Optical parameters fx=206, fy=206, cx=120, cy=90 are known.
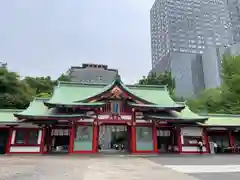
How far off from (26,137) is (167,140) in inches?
531

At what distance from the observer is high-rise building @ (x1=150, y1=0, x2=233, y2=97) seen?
220 ft

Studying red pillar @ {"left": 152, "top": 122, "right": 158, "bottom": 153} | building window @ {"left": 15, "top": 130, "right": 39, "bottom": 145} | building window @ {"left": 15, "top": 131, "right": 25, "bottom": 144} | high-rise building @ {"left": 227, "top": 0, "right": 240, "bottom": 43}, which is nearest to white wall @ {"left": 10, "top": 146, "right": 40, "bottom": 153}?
building window @ {"left": 15, "top": 130, "right": 39, "bottom": 145}

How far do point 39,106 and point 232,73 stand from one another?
28.3 metres

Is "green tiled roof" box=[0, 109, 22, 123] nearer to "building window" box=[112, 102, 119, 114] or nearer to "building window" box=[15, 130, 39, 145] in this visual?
"building window" box=[15, 130, 39, 145]

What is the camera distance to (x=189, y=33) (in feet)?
284

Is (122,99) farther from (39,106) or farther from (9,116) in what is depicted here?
(9,116)

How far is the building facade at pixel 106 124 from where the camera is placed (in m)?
17.8

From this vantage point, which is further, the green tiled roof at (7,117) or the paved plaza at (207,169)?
the green tiled roof at (7,117)

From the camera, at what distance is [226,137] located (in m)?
21.8

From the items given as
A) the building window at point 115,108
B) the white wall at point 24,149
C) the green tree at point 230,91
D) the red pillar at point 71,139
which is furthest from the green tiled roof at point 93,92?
the green tree at point 230,91

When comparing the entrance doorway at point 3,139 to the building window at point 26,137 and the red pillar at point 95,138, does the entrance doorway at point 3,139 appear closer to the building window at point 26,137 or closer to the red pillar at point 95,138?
the building window at point 26,137

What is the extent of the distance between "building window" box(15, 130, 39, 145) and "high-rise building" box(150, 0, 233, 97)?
5461 centimetres

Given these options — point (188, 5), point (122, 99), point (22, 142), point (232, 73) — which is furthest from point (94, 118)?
point (188, 5)

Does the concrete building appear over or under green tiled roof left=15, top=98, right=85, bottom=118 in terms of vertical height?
over
